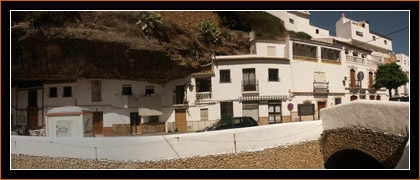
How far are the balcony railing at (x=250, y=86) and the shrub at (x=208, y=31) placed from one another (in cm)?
337

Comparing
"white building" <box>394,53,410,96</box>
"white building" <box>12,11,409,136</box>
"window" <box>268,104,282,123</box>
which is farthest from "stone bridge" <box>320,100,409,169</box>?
"white building" <box>394,53,410,96</box>

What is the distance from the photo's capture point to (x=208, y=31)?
48.1 feet

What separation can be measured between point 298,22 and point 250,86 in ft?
40.8

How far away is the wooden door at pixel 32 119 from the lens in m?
15.5

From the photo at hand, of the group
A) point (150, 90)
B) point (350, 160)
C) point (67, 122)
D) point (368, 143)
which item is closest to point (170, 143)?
point (67, 122)

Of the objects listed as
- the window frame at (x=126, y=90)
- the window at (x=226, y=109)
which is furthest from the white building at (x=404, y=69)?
the window frame at (x=126, y=90)

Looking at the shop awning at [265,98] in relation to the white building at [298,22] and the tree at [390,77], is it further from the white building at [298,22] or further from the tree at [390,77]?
the white building at [298,22]

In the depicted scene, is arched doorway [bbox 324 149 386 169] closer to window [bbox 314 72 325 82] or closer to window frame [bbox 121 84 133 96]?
window [bbox 314 72 325 82]

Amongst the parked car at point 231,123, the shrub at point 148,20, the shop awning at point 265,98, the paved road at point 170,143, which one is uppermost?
the shrub at point 148,20

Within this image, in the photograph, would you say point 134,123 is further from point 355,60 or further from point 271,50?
point 355,60

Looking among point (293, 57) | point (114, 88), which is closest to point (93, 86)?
point (114, 88)

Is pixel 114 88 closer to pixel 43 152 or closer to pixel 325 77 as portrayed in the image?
pixel 43 152

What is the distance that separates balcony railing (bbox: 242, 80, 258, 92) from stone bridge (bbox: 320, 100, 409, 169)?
677 centimetres

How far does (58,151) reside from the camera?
7930mm
